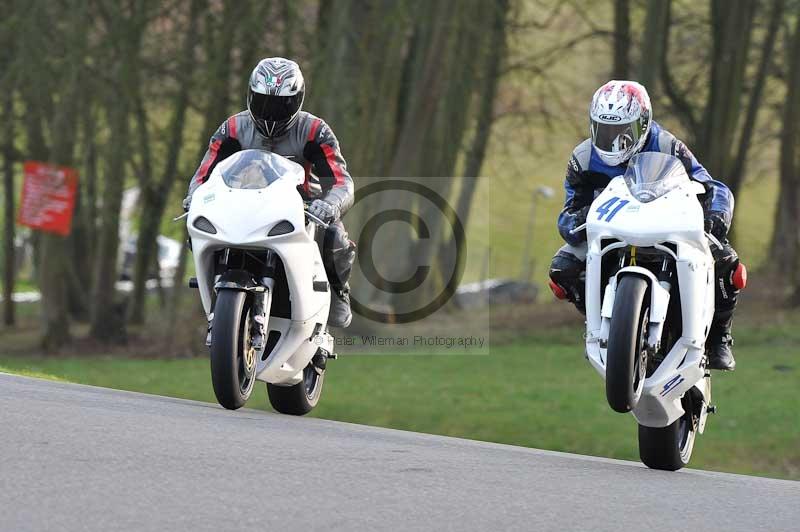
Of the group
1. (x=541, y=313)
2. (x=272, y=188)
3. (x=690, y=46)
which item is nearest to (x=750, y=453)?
(x=272, y=188)

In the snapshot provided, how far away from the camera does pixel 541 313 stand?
2706 centimetres

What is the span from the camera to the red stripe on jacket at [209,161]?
9.10m

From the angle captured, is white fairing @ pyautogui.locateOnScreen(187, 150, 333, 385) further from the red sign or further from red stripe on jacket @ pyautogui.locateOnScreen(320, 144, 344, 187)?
the red sign

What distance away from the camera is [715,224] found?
786cm

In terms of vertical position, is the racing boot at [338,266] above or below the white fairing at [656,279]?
below

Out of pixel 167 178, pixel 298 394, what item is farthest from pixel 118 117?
pixel 298 394

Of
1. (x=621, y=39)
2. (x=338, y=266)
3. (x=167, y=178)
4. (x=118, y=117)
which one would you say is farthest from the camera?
(x=621, y=39)

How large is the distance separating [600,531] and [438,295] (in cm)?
2336

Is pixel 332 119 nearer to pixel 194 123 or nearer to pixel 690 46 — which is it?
pixel 194 123

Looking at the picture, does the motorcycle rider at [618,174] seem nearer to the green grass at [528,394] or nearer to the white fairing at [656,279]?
the white fairing at [656,279]

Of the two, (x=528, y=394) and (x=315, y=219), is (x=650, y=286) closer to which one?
(x=315, y=219)

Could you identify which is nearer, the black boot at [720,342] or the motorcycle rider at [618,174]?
the motorcycle rider at [618,174]

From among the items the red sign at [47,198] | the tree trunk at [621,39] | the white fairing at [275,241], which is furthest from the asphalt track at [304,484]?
the tree trunk at [621,39]

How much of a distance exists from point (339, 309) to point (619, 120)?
266 centimetres
